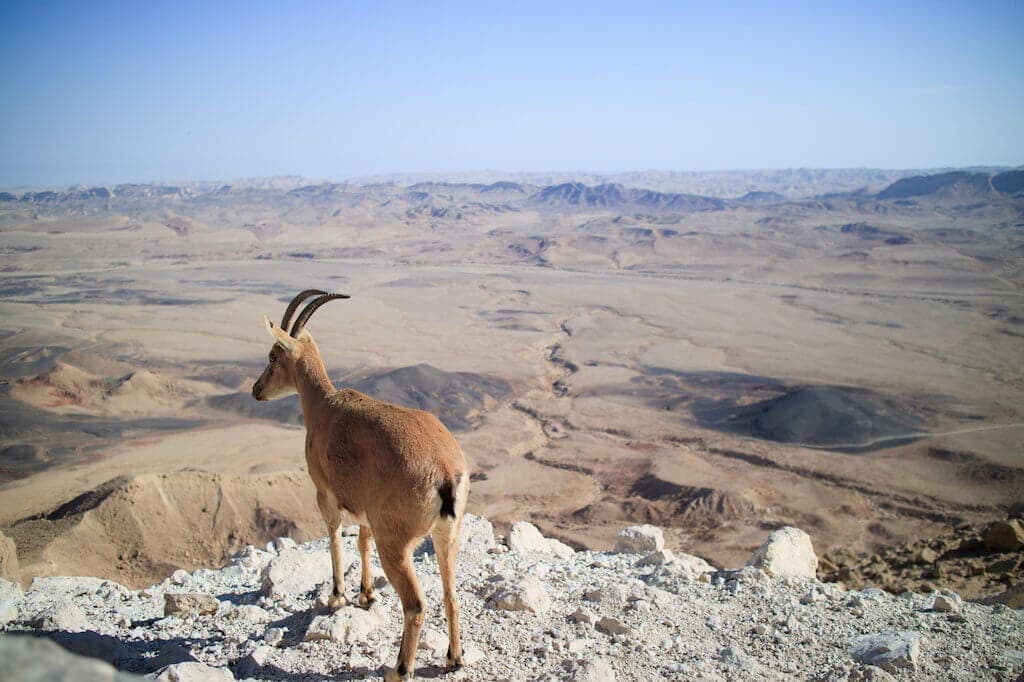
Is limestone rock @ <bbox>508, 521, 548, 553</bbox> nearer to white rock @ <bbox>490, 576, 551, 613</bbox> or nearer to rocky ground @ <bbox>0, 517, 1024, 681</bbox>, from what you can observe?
rocky ground @ <bbox>0, 517, 1024, 681</bbox>

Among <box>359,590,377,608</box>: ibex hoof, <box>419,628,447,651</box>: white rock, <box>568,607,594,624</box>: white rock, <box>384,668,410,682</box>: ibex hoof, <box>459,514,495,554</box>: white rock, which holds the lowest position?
<box>459,514,495,554</box>: white rock

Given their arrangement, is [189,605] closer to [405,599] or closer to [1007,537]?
[405,599]

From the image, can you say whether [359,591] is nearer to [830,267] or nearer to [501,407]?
[501,407]

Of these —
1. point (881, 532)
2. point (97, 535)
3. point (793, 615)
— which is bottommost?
point (881, 532)

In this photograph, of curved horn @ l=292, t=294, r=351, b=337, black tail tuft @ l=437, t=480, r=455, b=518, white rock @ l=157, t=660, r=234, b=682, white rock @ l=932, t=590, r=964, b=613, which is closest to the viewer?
white rock @ l=157, t=660, r=234, b=682

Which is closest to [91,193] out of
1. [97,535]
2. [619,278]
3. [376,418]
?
[619,278]

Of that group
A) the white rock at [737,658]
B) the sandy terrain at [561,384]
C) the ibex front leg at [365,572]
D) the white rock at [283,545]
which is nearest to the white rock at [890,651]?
the white rock at [737,658]

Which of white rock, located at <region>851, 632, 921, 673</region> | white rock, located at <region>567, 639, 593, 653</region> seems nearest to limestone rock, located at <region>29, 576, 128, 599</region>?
white rock, located at <region>567, 639, 593, 653</region>
